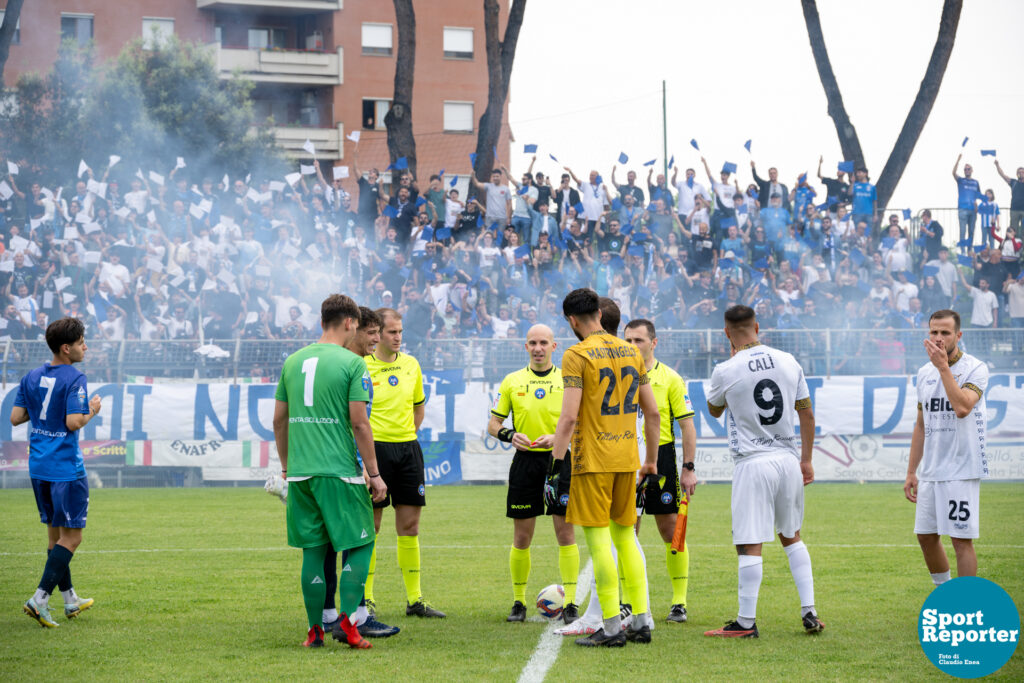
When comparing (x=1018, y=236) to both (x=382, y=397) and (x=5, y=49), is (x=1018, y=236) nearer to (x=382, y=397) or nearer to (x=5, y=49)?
(x=382, y=397)

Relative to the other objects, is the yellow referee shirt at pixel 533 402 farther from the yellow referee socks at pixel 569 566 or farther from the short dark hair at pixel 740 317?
the short dark hair at pixel 740 317

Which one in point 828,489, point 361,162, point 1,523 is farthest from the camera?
point 361,162

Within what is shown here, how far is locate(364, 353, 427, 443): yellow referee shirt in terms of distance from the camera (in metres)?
8.52

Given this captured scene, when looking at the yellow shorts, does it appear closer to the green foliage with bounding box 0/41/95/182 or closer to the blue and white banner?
the blue and white banner

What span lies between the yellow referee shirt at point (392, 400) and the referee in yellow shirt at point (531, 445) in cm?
67

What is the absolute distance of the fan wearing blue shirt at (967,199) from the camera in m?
22.6

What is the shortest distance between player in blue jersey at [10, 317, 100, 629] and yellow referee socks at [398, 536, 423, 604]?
2.35 meters

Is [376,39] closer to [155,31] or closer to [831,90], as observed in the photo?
[155,31]

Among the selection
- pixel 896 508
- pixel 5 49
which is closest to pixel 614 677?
pixel 896 508

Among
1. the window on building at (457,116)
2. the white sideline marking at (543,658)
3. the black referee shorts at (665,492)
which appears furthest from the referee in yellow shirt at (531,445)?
the window on building at (457,116)

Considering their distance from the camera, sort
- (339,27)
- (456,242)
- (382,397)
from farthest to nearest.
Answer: (339,27)
(456,242)
(382,397)

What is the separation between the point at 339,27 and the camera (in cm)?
5059

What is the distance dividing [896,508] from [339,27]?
40840 millimetres

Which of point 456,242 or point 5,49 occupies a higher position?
point 5,49
